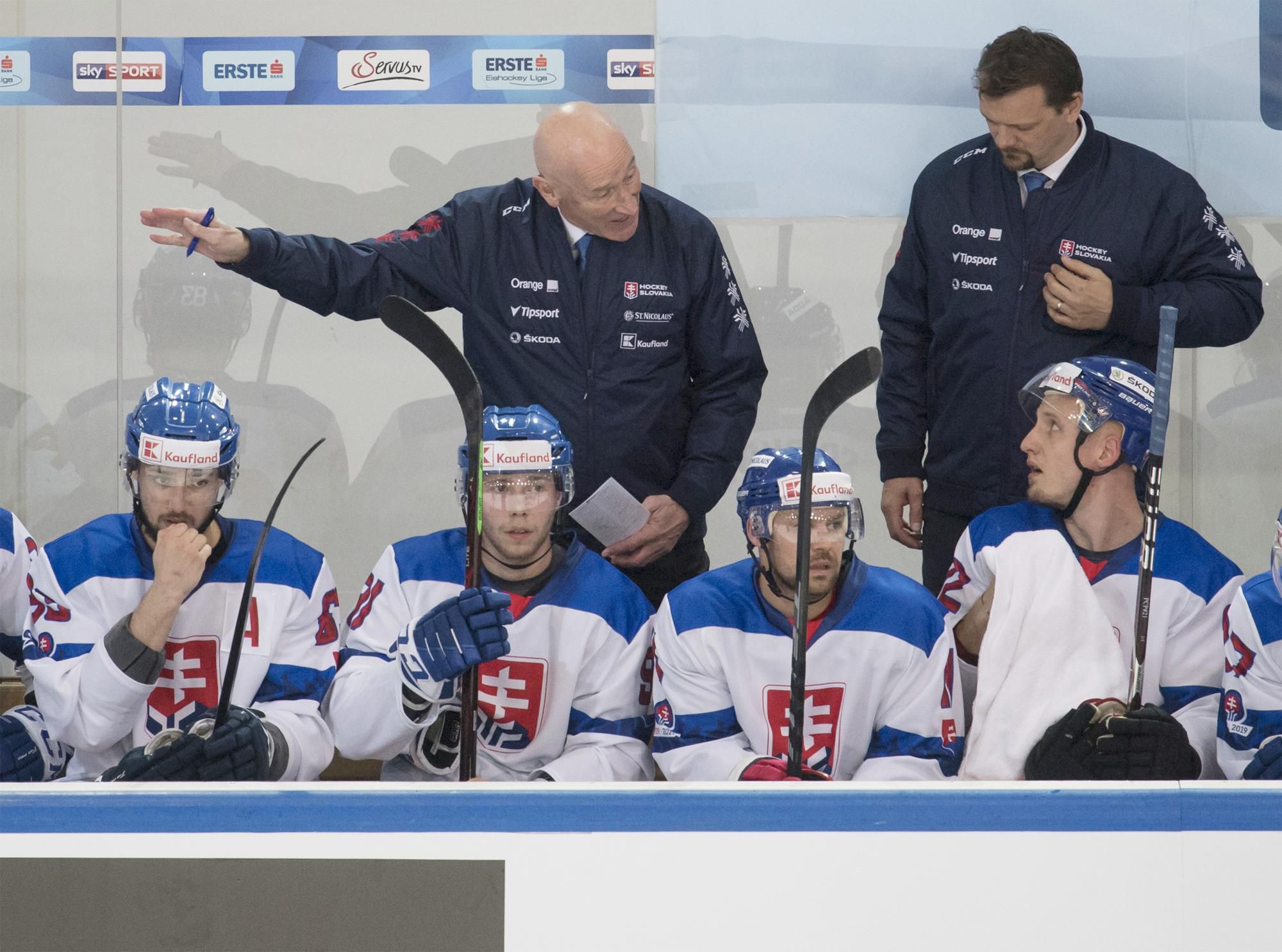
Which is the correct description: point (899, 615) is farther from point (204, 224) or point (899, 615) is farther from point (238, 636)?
point (204, 224)

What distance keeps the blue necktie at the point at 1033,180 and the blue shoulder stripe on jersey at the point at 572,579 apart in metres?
1.25

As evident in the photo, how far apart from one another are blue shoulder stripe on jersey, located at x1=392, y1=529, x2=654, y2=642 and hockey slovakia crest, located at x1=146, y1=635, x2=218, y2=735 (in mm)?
351

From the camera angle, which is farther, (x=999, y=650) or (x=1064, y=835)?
(x=999, y=650)

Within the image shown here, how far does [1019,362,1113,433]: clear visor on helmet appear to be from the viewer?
2574mm

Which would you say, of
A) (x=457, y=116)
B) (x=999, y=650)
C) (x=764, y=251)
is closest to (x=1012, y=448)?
(x=999, y=650)

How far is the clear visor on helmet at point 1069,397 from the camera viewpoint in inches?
101

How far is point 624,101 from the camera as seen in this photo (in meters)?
3.89

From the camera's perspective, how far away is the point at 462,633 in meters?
2.11

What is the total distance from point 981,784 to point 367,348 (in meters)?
2.69

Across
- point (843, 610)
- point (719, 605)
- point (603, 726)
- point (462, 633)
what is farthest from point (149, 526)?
point (843, 610)

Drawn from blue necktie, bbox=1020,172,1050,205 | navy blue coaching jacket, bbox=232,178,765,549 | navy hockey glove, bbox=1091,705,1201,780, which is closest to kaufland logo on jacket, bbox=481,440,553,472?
navy blue coaching jacket, bbox=232,178,765,549

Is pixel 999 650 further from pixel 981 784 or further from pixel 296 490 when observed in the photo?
pixel 296 490

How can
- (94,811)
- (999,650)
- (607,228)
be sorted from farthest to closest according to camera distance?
(607,228) < (999,650) < (94,811)

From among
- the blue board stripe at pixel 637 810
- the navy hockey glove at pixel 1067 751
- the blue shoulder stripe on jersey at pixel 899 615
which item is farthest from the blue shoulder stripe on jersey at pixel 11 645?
the navy hockey glove at pixel 1067 751
